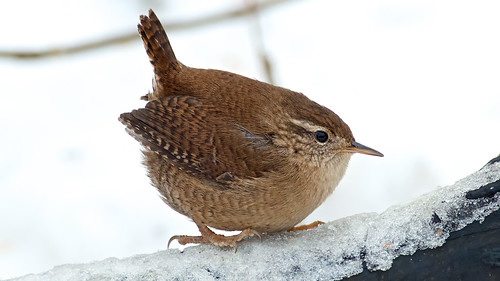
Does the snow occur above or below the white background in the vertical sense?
below

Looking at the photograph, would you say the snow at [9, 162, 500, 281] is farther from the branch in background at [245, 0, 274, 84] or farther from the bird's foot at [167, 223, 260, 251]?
the branch in background at [245, 0, 274, 84]

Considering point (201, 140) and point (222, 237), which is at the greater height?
point (201, 140)

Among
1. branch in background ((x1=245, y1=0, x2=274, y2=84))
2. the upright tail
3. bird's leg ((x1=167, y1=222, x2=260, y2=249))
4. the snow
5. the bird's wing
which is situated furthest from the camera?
branch in background ((x1=245, y1=0, x2=274, y2=84))

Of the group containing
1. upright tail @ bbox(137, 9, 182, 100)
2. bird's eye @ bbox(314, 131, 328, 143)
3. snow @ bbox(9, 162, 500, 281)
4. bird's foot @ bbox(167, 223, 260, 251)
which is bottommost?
snow @ bbox(9, 162, 500, 281)

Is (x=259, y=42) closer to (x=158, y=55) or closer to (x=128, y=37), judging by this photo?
(x=128, y=37)

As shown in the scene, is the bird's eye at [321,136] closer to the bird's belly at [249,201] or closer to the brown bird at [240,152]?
the brown bird at [240,152]

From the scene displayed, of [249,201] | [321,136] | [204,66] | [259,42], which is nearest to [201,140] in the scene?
[249,201]

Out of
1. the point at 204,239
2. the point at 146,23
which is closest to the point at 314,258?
the point at 204,239

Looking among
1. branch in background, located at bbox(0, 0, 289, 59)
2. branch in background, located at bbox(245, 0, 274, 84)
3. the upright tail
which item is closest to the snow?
the upright tail
